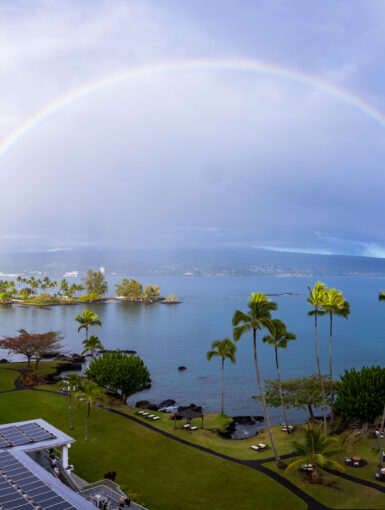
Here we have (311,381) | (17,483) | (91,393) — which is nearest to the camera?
(17,483)

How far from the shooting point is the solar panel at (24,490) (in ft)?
84.5

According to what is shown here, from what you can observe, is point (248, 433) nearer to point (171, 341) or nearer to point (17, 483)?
point (17, 483)

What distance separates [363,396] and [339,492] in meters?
17.4

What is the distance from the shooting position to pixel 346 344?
163 metres

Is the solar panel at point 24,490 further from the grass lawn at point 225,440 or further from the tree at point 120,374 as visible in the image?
the tree at point 120,374

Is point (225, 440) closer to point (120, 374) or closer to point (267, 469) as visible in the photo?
point (267, 469)

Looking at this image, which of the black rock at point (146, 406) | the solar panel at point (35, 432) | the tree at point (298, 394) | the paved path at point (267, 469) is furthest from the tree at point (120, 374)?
the solar panel at point (35, 432)

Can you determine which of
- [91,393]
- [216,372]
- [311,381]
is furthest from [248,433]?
[216,372]

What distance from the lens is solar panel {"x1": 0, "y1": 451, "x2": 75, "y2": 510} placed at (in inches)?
1014

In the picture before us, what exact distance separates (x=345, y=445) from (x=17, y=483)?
38.1 m

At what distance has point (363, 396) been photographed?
52.7 meters

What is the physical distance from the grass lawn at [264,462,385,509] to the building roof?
21.9m

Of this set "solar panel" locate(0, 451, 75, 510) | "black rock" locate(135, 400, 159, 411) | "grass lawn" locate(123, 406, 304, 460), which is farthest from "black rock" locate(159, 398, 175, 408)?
"solar panel" locate(0, 451, 75, 510)

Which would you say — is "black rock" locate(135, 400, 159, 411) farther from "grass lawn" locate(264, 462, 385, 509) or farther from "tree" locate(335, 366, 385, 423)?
"grass lawn" locate(264, 462, 385, 509)
